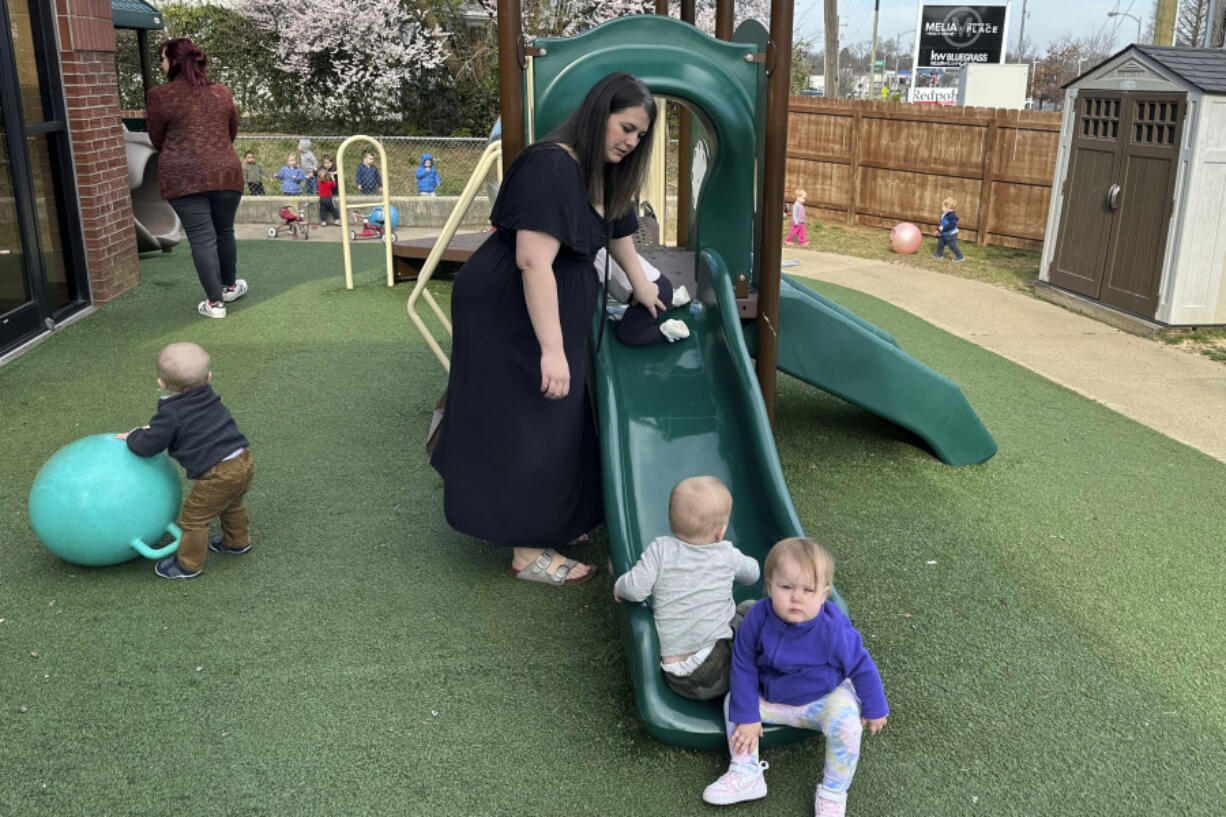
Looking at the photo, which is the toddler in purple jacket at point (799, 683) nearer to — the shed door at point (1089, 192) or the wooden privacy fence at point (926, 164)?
the shed door at point (1089, 192)

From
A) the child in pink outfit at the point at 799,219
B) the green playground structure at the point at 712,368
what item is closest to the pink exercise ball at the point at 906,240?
the child in pink outfit at the point at 799,219

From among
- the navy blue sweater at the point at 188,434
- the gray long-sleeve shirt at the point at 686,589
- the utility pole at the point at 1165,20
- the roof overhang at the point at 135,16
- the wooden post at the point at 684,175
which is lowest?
the gray long-sleeve shirt at the point at 686,589

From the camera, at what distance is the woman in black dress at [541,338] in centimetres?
346

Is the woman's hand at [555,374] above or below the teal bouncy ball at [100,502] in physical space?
above

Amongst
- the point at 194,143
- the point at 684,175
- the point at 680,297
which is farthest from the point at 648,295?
the point at 194,143

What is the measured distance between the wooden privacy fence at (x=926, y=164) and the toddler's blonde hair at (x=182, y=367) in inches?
436

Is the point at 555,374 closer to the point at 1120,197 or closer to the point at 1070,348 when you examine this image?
the point at 1070,348

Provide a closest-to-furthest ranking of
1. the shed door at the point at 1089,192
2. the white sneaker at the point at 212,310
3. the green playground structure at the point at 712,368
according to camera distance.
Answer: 1. the green playground structure at the point at 712,368
2. the white sneaker at the point at 212,310
3. the shed door at the point at 1089,192

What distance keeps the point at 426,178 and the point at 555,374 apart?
41.3ft

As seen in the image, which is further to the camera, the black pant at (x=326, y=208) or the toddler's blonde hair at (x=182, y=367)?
the black pant at (x=326, y=208)

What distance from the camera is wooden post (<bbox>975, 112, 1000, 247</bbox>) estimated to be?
13.8 meters

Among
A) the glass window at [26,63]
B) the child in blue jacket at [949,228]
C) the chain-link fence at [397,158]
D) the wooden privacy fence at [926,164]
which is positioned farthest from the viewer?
the chain-link fence at [397,158]

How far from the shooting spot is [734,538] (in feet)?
12.4

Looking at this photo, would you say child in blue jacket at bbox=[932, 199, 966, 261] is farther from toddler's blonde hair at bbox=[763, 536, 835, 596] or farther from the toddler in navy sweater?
toddler's blonde hair at bbox=[763, 536, 835, 596]
